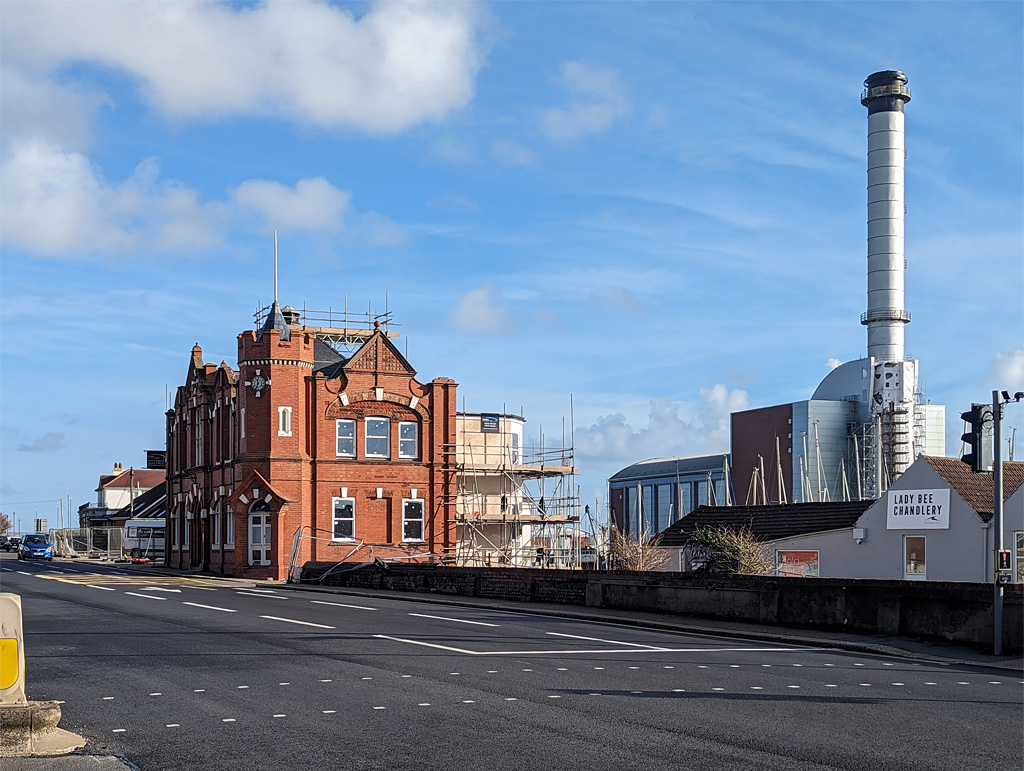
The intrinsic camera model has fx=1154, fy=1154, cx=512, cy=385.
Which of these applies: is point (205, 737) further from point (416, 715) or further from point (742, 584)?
point (742, 584)

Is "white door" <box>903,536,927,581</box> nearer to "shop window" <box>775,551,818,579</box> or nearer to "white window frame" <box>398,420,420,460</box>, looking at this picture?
"shop window" <box>775,551,818,579</box>

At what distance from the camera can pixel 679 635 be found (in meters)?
21.0

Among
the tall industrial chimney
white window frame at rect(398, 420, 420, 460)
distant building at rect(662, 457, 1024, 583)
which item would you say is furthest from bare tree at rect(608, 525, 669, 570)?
the tall industrial chimney

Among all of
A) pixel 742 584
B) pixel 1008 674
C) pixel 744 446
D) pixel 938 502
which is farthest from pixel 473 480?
pixel 744 446

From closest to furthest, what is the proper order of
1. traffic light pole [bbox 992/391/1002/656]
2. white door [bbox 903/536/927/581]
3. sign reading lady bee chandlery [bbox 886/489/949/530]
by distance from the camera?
traffic light pole [bbox 992/391/1002/656], sign reading lady bee chandlery [bbox 886/489/949/530], white door [bbox 903/536/927/581]

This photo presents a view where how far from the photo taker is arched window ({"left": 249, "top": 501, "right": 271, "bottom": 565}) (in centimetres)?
4709

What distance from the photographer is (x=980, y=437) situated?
18547 millimetres

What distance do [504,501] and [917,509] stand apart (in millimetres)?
24621

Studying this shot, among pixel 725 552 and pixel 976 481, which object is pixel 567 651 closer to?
pixel 725 552

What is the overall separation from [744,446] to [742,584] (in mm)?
94167

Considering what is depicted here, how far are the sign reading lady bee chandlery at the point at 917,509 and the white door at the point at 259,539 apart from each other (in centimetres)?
2418

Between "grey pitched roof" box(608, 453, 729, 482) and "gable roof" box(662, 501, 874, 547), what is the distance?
78.2m

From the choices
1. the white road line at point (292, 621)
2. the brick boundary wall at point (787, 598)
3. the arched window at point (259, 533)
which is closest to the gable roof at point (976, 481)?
the brick boundary wall at point (787, 598)

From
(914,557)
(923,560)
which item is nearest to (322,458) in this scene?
(914,557)
